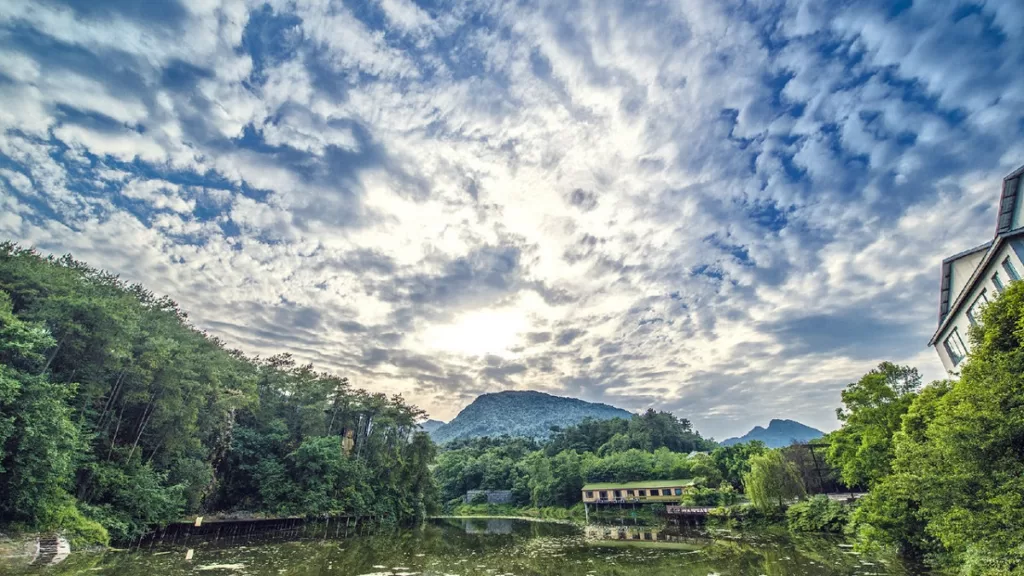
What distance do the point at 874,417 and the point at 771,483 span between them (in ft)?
49.3

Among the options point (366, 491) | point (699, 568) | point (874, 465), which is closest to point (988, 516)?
point (699, 568)

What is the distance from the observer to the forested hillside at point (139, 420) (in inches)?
639

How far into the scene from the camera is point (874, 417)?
763 inches

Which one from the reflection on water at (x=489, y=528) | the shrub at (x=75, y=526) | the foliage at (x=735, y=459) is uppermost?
the foliage at (x=735, y=459)

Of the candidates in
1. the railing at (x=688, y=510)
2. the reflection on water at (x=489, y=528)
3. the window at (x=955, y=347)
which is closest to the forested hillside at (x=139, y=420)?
the reflection on water at (x=489, y=528)

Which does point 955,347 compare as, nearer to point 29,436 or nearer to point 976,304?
point 976,304

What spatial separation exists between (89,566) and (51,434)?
5.68 m

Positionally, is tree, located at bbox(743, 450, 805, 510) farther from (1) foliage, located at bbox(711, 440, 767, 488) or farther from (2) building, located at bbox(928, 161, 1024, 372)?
(1) foliage, located at bbox(711, 440, 767, 488)

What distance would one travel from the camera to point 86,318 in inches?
800

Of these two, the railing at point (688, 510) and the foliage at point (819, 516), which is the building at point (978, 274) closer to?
the foliage at point (819, 516)

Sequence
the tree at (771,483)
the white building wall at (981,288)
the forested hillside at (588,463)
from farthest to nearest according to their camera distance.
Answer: the forested hillside at (588,463)
the tree at (771,483)
the white building wall at (981,288)

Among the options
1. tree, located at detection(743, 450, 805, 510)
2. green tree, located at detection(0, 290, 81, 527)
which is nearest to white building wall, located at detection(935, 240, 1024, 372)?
tree, located at detection(743, 450, 805, 510)

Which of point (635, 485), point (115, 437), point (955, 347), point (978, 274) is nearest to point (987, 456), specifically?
point (978, 274)

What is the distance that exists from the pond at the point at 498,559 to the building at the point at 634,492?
2438cm
